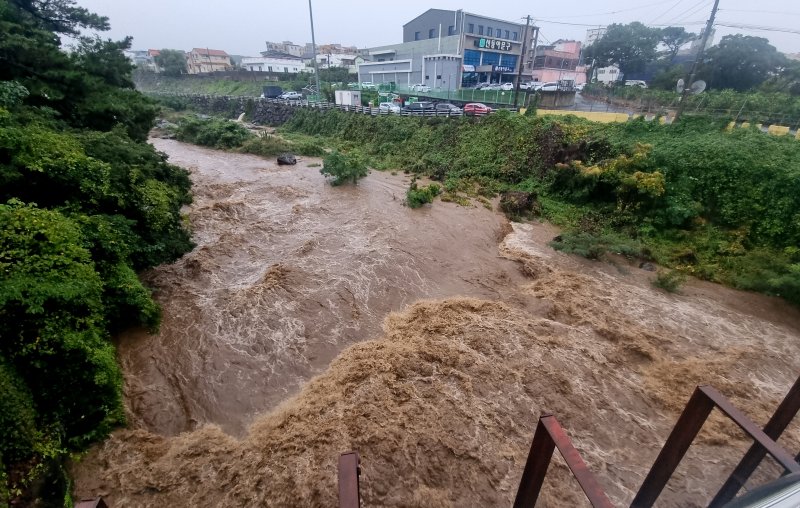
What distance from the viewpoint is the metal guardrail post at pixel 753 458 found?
3.54m

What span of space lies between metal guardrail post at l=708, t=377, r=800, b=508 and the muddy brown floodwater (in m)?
0.31

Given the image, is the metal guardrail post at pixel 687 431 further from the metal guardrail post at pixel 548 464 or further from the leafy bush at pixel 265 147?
the leafy bush at pixel 265 147

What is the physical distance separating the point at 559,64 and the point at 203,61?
7126cm

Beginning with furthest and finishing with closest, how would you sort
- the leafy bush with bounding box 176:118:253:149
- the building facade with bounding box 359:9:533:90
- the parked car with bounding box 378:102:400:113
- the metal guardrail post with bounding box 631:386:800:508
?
the building facade with bounding box 359:9:533:90 < the leafy bush with bounding box 176:118:253:149 < the parked car with bounding box 378:102:400:113 < the metal guardrail post with bounding box 631:386:800:508

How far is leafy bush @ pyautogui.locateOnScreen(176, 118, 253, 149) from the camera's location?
29.7 metres

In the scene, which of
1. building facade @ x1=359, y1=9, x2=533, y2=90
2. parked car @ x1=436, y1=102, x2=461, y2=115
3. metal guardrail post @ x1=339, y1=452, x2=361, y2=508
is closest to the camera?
metal guardrail post @ x1=339, y1=452, x2=361, y2=508

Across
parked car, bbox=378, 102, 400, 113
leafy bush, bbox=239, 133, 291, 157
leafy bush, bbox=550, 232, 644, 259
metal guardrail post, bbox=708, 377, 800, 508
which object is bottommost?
leafy bush, bbox=550, 232, 644, 259

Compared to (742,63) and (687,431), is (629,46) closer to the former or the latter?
(742,63)

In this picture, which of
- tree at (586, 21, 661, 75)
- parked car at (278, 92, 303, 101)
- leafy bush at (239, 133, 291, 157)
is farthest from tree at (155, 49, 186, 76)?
tree at (586, 21, 661, 75)

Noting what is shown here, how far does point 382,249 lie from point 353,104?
89.8ft

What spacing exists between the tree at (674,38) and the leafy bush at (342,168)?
4981 centimetres

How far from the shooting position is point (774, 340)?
29.5 ft

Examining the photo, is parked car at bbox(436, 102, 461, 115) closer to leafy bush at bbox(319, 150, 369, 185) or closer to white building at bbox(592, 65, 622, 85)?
leafy bush at bbox(319, 150, 369, 185)

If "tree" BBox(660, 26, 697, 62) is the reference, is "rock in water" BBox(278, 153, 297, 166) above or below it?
below
